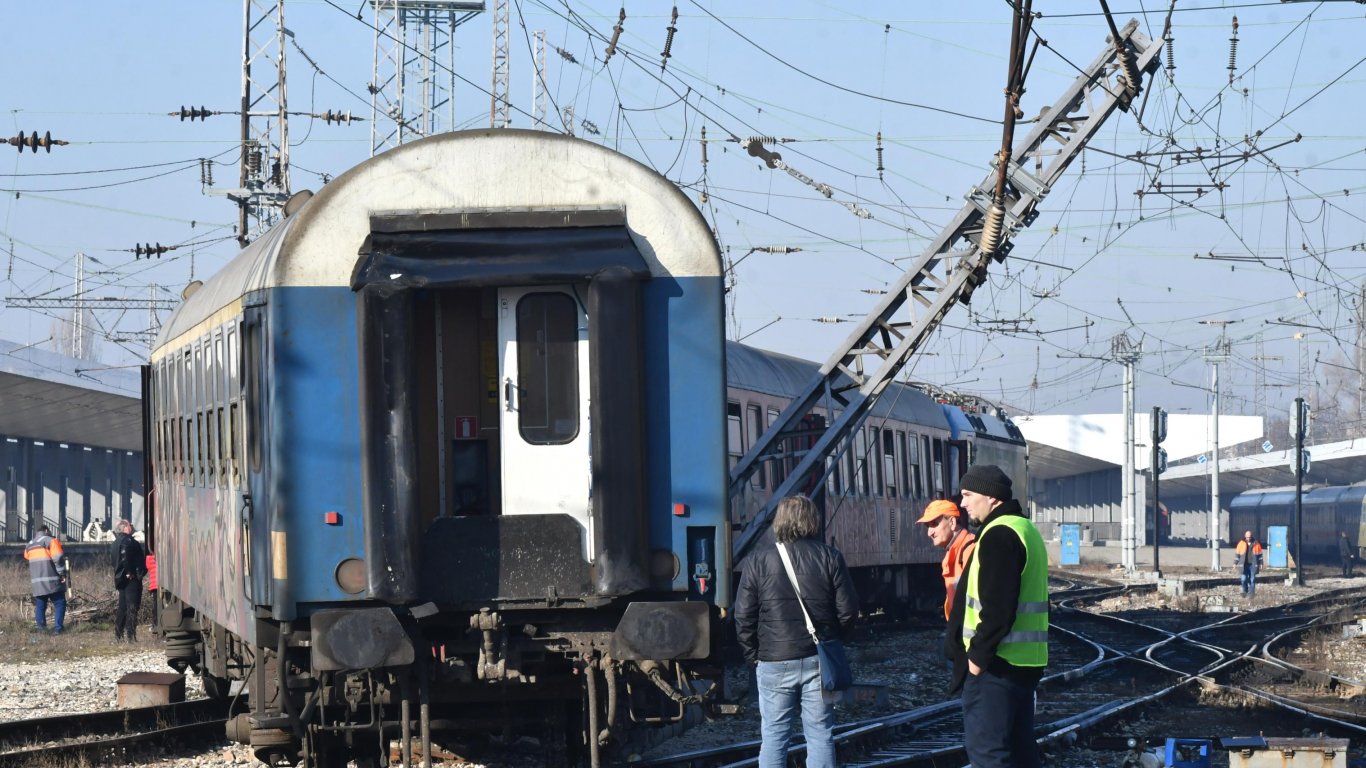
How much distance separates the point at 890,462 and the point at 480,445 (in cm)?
1478

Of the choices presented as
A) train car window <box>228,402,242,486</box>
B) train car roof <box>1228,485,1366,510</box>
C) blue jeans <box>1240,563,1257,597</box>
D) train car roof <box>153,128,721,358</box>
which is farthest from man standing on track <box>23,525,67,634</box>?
train car roof <box>1228,485,1366,510</box>

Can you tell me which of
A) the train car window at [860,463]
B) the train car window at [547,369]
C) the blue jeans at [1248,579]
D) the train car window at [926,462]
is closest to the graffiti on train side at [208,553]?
the train car window at [547,369]

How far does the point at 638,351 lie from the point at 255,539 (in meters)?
2.32

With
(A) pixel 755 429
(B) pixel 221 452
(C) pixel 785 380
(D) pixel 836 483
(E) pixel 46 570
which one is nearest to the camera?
(B) pixel 221 452

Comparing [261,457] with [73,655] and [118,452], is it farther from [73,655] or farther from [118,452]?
[118,452]

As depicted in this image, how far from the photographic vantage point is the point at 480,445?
9.27m

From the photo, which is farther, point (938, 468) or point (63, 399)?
point (63, 399)

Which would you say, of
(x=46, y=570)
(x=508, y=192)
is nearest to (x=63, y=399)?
(x=46, y=570)

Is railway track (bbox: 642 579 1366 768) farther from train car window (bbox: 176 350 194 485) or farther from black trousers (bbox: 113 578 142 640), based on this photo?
black trousers (bbox: 113 578 142 640)

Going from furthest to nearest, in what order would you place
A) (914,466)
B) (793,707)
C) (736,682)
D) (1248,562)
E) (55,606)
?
(1248,562)
(914,466)
(55,606)
(736,682)
(793,707)

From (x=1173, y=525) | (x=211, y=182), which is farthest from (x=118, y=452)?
(x=1173, y=525)

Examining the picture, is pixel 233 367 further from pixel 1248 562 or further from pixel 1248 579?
pixel 1248 579

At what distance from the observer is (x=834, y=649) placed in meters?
8.46

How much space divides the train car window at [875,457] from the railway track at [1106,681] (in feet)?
10.00
